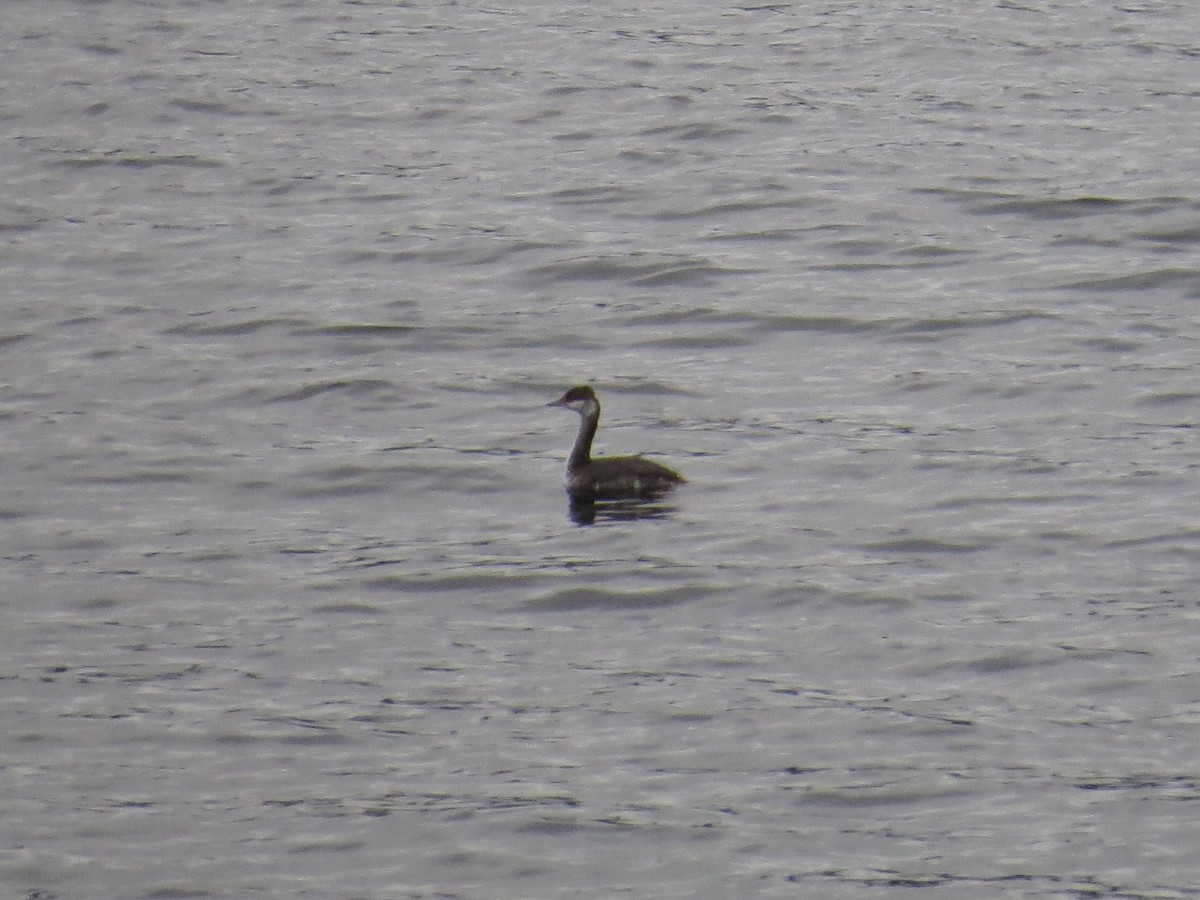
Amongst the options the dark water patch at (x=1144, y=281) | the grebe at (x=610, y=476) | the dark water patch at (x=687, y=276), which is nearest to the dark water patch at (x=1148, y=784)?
the grebe at (x=610, y=476)

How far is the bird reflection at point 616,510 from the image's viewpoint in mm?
13344

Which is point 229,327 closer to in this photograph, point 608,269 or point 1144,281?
point 608,269

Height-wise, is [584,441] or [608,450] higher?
[584,441]

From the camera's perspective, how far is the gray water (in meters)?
9.54

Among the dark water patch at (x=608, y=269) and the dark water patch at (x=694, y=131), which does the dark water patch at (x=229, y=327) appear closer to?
the dark water patch at (x=608, y=269)

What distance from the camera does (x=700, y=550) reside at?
502 inches

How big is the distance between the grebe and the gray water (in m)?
0.17

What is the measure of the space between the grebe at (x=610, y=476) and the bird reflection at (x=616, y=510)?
0.04 metres

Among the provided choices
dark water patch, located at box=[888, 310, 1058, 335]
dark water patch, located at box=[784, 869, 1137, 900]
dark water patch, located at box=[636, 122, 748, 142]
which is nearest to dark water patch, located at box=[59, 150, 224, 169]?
dark water patch, located at box=[636, 122, 748, 142]

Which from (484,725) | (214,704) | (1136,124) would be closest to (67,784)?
(214,704)

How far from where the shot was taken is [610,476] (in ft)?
44.3

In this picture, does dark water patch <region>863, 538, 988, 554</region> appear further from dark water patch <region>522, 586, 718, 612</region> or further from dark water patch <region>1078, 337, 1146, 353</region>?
dark water patch <region>1078, 337, 1146, 353</region>

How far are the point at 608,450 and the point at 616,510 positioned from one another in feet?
4.57

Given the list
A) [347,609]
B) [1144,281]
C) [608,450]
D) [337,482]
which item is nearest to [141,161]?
[608,450]
